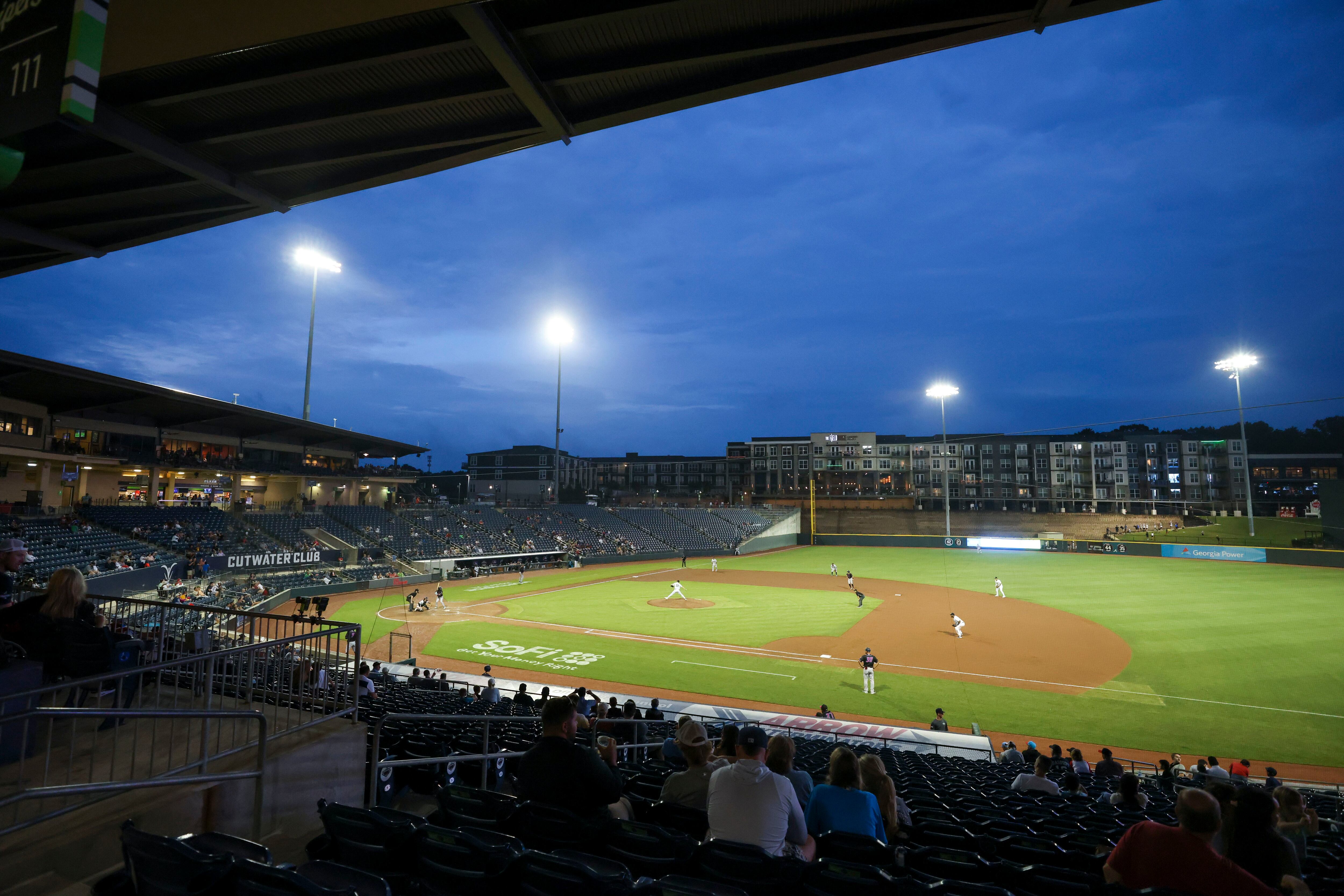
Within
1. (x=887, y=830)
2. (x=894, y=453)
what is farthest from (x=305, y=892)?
(x=894, y=453)

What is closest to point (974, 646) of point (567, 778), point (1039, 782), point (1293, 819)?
point (1039, 782)

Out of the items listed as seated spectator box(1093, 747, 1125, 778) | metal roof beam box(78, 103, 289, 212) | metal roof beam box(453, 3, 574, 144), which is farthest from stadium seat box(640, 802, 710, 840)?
seated spectator box(1093, 747, 1125, 778)

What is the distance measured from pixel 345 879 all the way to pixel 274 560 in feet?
133

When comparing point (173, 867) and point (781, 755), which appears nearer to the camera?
point (173, 867)

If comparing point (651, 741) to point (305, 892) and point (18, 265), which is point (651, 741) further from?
point (18, 265)

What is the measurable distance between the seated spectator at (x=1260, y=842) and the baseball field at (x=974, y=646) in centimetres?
1645

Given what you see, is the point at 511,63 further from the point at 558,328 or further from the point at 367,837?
the point at 558,328

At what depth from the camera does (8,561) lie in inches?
268

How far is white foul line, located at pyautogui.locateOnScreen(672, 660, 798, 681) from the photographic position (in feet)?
75.6

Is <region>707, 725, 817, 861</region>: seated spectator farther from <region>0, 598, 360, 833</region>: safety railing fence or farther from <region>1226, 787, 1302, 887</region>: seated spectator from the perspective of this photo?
<region>0, 598, 360, 833</region>: safety railing fence

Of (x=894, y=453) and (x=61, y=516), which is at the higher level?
(x=894, y=453)

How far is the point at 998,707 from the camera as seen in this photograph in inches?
792

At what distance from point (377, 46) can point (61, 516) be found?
38418 millimetres

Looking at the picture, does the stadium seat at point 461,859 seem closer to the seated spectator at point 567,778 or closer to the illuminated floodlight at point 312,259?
the seated spectator at point 567,778
